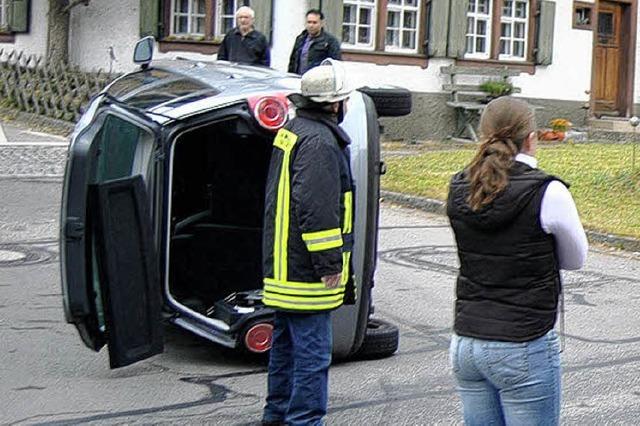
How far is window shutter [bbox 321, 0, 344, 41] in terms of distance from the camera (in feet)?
66.0

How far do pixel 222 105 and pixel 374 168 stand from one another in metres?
0.93

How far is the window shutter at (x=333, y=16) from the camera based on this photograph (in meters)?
20.1

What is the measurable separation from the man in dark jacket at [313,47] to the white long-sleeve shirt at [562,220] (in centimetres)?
1012

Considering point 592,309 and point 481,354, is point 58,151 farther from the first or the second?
point 481,354

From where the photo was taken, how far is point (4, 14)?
71.4ft

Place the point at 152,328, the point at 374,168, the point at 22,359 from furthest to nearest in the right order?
the point at 22,359, the point at 374,168, the point at 152,328

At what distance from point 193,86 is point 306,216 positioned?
2016mm

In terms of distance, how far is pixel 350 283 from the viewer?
5.84m

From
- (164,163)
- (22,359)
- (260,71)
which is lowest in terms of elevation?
(22,359)

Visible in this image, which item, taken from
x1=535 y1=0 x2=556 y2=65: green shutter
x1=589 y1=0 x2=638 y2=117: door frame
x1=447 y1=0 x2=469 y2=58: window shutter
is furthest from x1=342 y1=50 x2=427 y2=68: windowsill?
x1=589 y1=0 x2=638 y2=117: door frame

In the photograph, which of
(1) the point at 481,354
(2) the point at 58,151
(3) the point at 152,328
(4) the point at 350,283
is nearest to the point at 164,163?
(3) the point at 152,328

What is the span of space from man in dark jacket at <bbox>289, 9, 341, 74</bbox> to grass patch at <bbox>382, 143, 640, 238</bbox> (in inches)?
74.5

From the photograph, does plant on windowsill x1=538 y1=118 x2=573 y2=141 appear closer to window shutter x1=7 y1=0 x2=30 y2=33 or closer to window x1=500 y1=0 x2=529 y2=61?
window x1=500 y1=0 x2=529 y2=61

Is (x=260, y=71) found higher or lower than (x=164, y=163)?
higher
